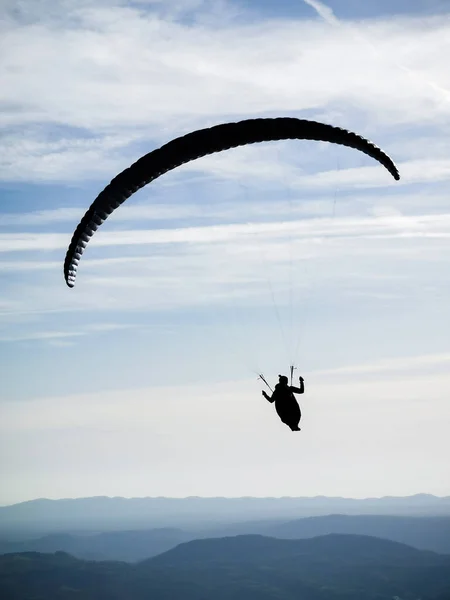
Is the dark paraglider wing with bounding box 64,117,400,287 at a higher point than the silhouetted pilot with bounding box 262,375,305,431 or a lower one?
higher

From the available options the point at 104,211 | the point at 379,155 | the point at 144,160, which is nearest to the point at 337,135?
the point at 379,155

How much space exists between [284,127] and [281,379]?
30.3ft

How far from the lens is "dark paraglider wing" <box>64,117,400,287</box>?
29.2 metres

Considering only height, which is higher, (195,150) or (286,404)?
(195,150)

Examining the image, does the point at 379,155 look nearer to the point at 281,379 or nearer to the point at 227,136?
Answer: the point at 227,136

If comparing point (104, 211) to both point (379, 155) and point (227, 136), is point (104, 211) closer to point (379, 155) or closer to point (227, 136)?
point (227, 136)

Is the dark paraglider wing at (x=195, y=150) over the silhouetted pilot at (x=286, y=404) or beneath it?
over

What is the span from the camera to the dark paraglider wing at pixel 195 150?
29172 mm

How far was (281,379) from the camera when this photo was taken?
30.7 meters

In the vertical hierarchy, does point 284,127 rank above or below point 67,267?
above

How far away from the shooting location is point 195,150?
97.9ft

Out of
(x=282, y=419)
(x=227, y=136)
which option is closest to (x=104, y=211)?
(x=227, y=136)

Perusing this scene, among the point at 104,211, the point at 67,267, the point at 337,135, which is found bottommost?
the point at 67,267

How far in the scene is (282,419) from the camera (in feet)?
98.8
